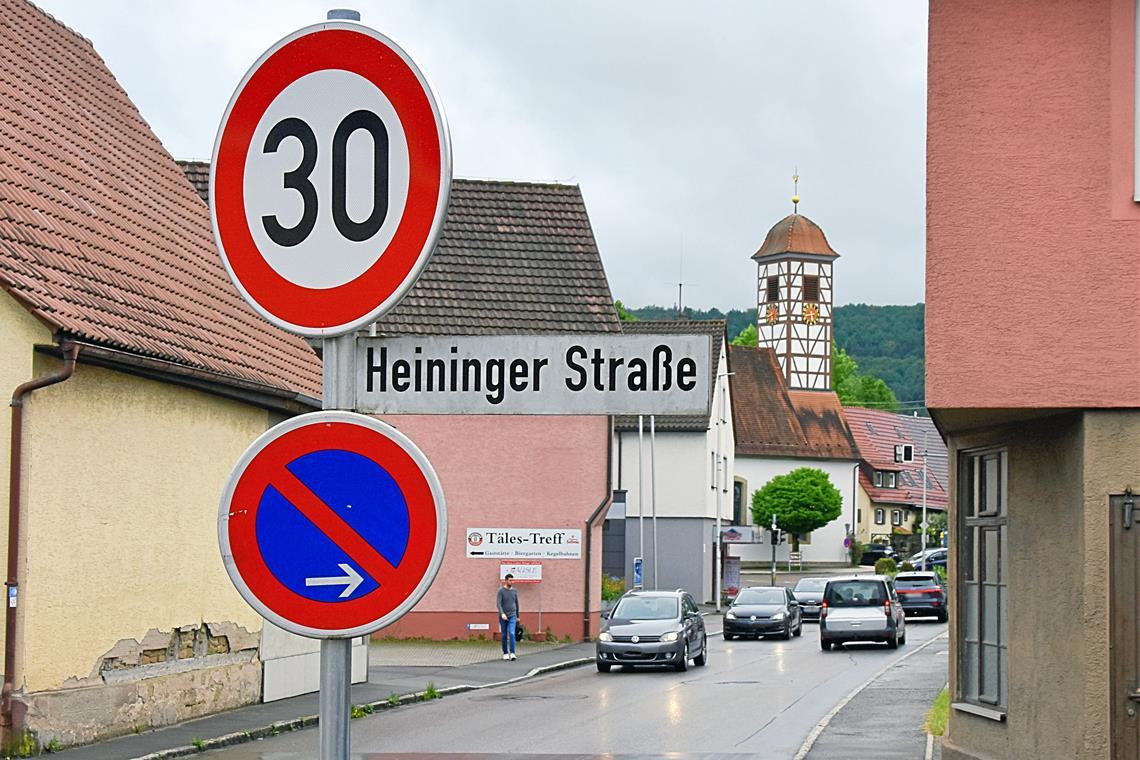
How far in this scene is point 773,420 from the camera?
93562 millimetres

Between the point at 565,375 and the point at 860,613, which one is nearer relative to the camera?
the point at 565,375

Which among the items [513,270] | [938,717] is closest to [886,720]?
[938,717]

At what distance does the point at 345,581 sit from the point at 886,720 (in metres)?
20.0

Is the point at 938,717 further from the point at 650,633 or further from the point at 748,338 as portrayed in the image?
the point at 748,338

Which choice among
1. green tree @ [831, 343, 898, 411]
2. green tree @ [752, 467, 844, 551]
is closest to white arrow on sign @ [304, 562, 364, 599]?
green tree @ [752, 467, 844, 551]

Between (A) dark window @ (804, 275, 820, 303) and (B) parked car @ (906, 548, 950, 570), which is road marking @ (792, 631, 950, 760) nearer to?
(B) parked car @ (906, 548, 950, 570)

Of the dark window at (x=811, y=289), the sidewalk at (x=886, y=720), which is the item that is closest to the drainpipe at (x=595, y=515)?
the sidewalk at (x=886, y=720)

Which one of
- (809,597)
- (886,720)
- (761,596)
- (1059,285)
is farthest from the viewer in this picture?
(809,597)

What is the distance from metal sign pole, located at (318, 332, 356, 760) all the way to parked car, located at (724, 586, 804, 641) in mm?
42203

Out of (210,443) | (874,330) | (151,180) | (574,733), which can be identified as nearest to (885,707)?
(574,733)

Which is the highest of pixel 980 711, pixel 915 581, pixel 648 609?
pixel 980 711

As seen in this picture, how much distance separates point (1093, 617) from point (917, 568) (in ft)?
229

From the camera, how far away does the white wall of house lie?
9031 centimetres

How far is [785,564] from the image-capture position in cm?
8875
